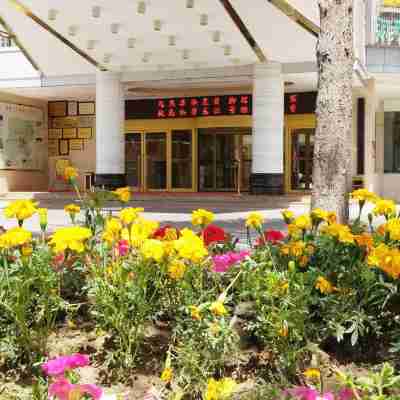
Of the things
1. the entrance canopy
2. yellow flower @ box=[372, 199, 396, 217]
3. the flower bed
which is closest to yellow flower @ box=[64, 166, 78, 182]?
the flower bed

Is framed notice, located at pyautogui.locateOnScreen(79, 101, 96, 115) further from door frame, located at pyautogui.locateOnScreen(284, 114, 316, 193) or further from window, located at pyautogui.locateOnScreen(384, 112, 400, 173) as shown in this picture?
window, located at pyautogui.locateOnScreen(384, 112, 400, 173)

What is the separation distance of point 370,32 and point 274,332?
50.6 ft

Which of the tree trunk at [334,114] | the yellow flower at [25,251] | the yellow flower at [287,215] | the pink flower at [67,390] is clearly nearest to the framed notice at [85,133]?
the tree trunk at [334,114]

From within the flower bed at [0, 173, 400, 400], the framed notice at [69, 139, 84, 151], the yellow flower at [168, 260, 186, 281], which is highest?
the framed notice at [69, 139, 84, 151]

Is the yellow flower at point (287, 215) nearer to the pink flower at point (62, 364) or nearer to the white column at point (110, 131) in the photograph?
the pink flower at point (62, 364)

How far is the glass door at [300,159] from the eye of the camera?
1814 cm

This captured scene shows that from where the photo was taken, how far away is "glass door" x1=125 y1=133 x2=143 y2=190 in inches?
787

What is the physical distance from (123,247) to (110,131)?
1379 cm

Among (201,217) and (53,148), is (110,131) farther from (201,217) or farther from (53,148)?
(201,217)

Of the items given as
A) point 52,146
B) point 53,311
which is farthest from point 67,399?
point 52,146

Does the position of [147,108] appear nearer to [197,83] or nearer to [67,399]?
[197,83]

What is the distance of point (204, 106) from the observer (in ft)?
61.4

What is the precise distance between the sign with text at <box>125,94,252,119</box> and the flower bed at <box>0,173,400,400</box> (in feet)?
52.5

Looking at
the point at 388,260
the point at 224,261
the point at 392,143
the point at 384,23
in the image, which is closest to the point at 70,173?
the point at 224,261
